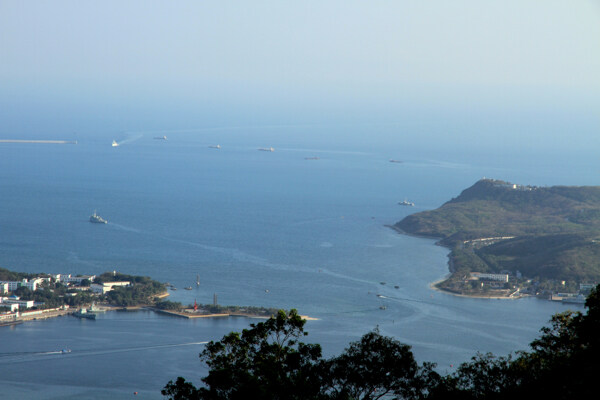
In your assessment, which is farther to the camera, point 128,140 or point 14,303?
point 128,140

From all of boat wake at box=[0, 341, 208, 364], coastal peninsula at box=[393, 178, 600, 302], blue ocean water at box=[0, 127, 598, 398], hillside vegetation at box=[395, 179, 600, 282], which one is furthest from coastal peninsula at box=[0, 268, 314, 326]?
hillside vegetation at box=[395, 179, 600, 282]

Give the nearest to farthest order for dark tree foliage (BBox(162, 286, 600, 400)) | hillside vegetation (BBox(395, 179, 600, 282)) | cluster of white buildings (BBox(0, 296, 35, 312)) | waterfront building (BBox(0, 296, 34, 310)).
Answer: dark tree foliage (BBox(162, 286, 600, 400)), cluster of white buildings (BBox(0, 296, 35, 312)), waterfront building (BBox(0, 296, 34, 310)), hillside vegetation (BBox(395, 179, 600, 282))

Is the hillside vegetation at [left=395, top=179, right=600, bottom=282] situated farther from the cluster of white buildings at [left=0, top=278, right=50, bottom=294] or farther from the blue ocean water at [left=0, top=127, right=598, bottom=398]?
the cluster of white buildings at [left=0, top=278, right=50, bottom=294]

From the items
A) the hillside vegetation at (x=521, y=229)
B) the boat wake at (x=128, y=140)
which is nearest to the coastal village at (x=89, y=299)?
the hillside vegetation at (x=521, y=229)

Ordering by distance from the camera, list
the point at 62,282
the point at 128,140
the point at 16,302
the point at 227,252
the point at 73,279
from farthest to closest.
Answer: the point at 128,140 → the point at 227,252 → the point at 73,279 → the point at 62,282 → the point at 16,302

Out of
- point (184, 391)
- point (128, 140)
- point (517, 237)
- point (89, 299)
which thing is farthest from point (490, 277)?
point (128, 140)

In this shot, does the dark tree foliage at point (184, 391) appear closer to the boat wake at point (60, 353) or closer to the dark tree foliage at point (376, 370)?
the dark tree foliage at point (376, 370)

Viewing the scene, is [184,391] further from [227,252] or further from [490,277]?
[227,252]
